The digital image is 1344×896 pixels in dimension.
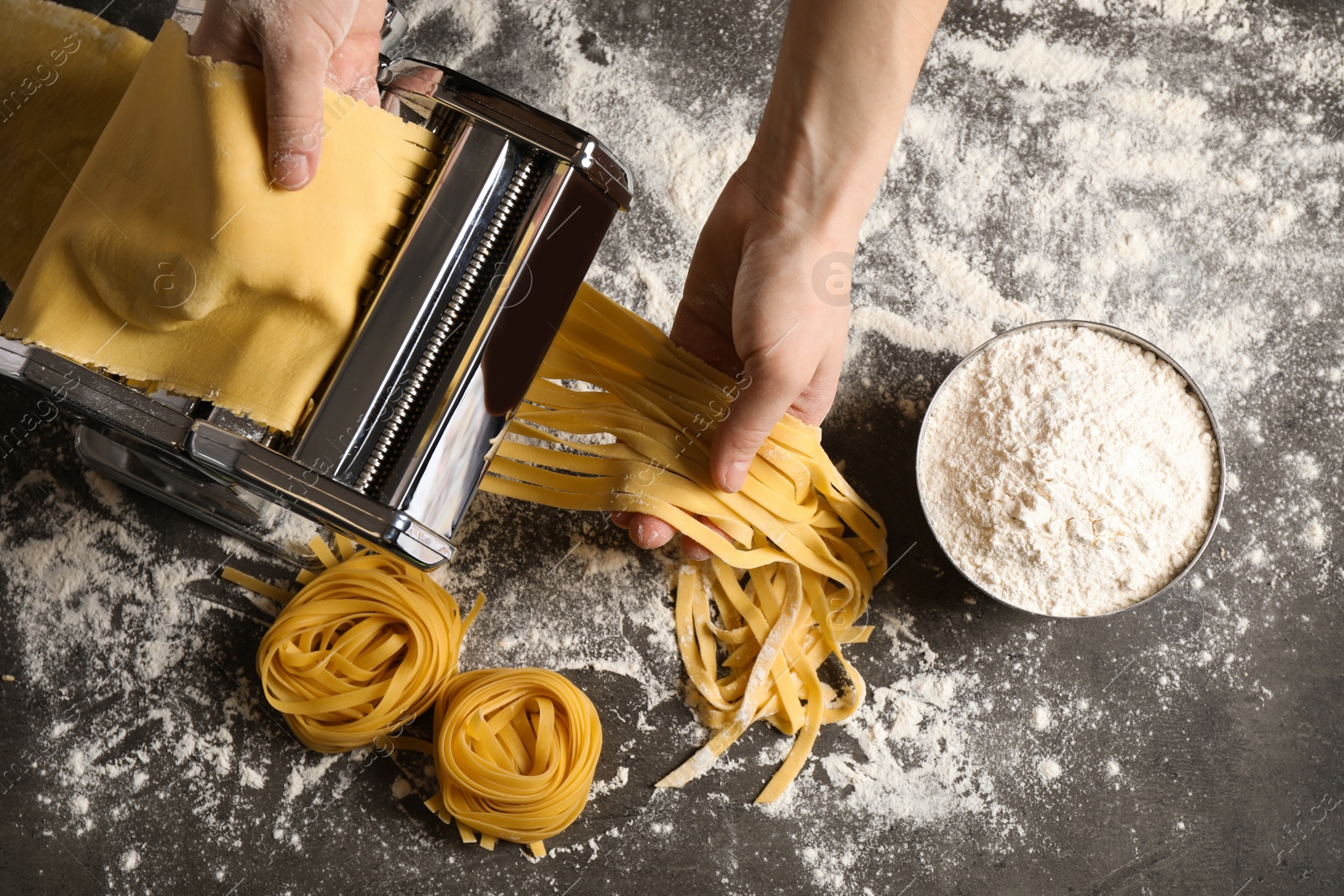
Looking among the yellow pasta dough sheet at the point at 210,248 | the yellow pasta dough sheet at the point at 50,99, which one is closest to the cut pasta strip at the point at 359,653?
the yellow pasta dough sheet at the point at 210,248

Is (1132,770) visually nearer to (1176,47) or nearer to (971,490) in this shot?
(971,490)

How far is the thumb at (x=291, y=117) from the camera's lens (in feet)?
3.05

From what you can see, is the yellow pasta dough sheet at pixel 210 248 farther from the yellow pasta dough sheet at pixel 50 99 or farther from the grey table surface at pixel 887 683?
the grey table surface at pixel 887 683

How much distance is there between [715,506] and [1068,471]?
512 millimetres

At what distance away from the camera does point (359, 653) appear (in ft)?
4.40

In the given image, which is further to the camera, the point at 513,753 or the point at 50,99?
the point at 513,753


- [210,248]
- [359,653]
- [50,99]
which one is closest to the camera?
[210,248]

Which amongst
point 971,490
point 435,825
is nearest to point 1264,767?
point 971,490

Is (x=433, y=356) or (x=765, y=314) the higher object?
(x=765, y=314)

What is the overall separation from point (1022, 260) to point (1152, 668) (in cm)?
72

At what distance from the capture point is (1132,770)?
1409 mm

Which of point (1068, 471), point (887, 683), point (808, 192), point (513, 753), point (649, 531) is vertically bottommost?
point (513, 753)

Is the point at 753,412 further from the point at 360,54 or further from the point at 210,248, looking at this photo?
the point at 360,54

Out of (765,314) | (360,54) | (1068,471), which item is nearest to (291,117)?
(360,54)
